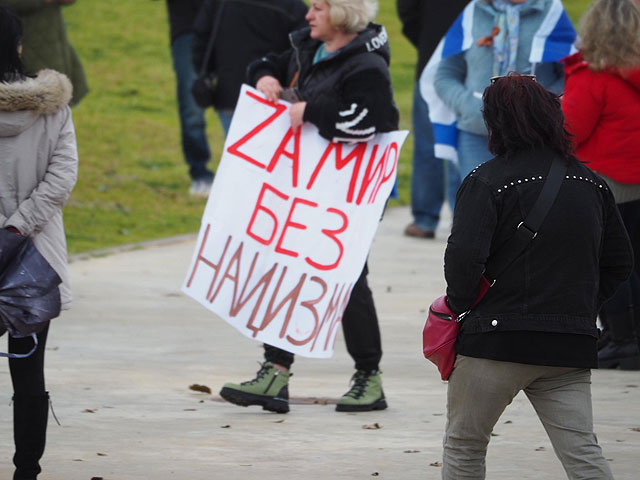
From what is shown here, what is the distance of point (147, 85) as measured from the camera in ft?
77.2

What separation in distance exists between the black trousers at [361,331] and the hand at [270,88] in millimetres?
917

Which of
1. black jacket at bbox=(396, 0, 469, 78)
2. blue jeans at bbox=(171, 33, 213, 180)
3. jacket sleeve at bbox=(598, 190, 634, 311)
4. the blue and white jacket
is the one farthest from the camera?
→ blue jeans at bbox=(171, 33, 213, 180)

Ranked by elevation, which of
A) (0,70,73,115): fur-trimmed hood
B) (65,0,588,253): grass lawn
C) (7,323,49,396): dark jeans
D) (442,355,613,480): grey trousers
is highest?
(0,70,73,115): fur-trimmed hood

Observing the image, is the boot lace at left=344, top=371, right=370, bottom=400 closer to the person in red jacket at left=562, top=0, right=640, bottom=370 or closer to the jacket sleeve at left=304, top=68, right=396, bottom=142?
the jacket sleeve at left=304, top=68, right=396, bottom=142

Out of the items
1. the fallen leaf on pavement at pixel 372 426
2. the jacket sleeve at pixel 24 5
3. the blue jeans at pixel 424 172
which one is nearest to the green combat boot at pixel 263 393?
the fallen leaf on pavement at pixel 372 426

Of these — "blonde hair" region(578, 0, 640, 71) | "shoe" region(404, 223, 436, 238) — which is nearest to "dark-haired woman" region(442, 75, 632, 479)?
"blonde hair" region(578, 0, 640, 71)

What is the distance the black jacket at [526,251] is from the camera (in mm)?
4121

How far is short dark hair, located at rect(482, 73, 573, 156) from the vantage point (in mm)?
4203

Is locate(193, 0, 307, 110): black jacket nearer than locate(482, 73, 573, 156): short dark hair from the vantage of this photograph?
No

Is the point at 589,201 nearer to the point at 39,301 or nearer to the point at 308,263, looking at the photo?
the point at 39,301

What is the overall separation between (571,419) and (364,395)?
94.1 inches

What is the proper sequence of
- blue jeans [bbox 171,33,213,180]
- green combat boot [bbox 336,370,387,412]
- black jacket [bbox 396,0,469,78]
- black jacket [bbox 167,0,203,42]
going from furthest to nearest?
blue jeans [bbox 171,33,213,180] < black jacket [bbox 167,0,203,42] < black jacket [bbox 396,0,469,78] < green combat boot [bbox 336,370,387,412]

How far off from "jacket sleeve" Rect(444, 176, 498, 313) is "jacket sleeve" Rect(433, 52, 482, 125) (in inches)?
149

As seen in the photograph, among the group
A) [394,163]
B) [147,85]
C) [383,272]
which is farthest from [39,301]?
[147,85]
